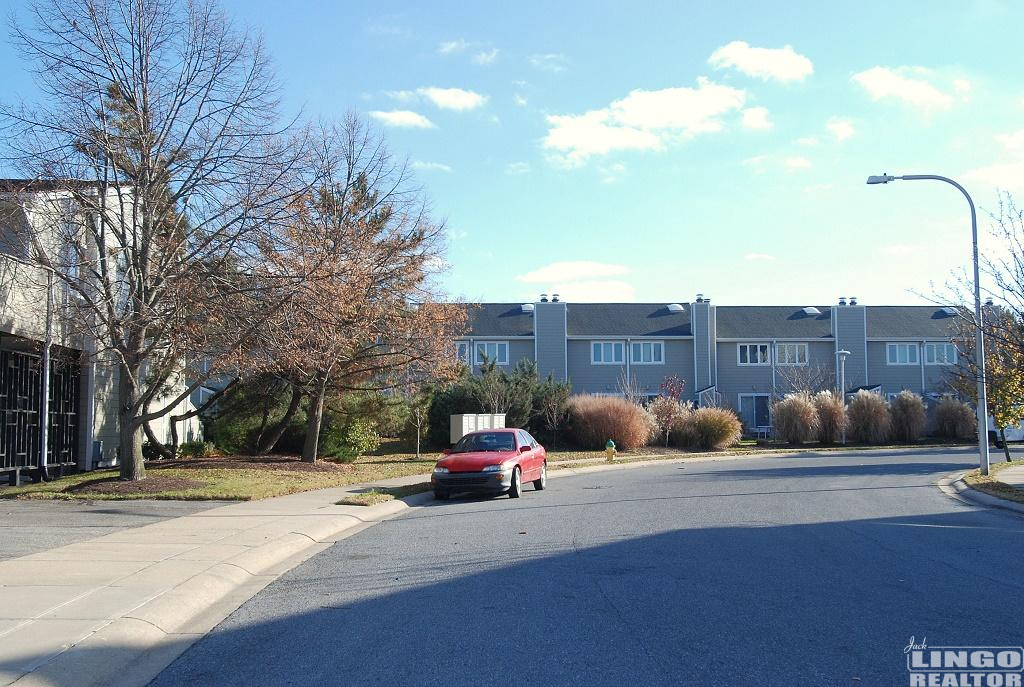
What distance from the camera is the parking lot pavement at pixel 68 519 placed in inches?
466

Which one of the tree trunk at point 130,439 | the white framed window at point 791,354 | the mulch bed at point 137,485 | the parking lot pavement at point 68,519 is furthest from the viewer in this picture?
the white framed window at point 791,354

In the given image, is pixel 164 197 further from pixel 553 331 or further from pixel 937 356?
pixel 937 356

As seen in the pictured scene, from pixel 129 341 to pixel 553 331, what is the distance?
116ft

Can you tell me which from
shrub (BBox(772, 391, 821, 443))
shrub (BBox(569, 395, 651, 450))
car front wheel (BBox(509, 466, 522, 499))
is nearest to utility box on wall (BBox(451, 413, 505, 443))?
shrub (BBox(569, 395, 651, 450))

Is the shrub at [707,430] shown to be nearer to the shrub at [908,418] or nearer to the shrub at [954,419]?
the shrub at [908,418]

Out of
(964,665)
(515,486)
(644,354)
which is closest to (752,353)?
(644,354)

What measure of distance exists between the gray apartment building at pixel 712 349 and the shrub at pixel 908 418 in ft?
27.8

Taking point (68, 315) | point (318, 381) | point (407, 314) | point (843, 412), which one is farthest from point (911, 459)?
point (68, 315)

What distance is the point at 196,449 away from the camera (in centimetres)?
2941

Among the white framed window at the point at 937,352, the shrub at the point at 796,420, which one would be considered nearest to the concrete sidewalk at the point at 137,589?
the shrub at the point at 796,420

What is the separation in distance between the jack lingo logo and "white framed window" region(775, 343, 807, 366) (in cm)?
4869

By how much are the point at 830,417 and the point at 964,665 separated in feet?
121

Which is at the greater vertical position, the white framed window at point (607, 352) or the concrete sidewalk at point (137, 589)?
the white framed window at point (607, 352)

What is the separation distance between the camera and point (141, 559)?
10430mm
